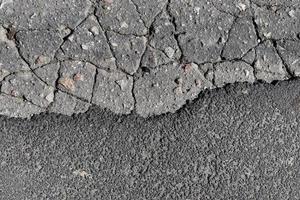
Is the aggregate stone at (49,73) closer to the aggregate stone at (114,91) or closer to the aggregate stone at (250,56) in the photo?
the aggregate stone at (114,91)

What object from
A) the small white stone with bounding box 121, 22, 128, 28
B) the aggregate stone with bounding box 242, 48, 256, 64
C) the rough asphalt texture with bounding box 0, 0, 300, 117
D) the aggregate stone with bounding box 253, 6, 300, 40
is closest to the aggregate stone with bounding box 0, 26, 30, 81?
the rough asphalt texture with bounding box 0, 0, 300, 117

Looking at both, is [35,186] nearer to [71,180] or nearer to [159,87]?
[71,180]

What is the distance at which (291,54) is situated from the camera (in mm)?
3135

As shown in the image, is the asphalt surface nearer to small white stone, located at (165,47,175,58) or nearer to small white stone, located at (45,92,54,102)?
small white stone, located at (45,92,54,102)

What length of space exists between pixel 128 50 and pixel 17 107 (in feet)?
2.20

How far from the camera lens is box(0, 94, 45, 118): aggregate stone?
9.39 ft

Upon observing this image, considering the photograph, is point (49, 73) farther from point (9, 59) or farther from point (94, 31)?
point (94, 31)

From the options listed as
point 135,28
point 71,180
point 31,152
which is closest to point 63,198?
point 71,180

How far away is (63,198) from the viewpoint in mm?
2811

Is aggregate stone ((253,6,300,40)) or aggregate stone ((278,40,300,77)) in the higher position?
aggregate stone ((253,6,300,40))

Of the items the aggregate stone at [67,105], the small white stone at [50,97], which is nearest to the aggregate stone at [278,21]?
the aggregate stone at [67,105]

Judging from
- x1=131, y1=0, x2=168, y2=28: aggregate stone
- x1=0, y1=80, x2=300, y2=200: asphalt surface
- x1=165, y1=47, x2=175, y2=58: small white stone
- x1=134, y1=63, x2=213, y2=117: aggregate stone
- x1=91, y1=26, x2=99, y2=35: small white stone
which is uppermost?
x1=131, y1=0, x2=168, y2=28: aggregate stone

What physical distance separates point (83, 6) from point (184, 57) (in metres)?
0.63

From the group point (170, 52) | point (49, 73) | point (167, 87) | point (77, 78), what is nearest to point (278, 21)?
point (170, 52)
